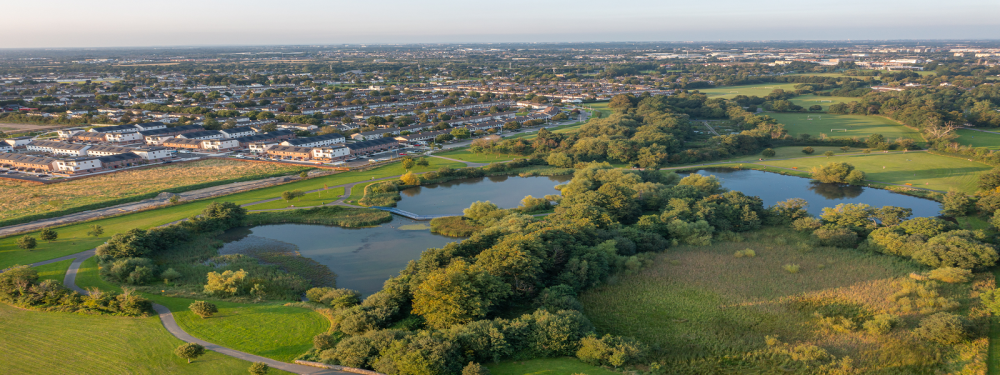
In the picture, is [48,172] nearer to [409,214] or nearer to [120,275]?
[120,275]

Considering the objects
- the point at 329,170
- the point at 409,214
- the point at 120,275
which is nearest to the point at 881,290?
the point at 409,214

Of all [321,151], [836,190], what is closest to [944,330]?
[836,190]

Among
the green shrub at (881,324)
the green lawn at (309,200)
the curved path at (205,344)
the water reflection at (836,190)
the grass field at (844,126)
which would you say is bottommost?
the water reflection at (836,190)

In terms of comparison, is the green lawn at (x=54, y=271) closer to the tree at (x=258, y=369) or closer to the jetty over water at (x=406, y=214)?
the tree at (x=258, y=369)

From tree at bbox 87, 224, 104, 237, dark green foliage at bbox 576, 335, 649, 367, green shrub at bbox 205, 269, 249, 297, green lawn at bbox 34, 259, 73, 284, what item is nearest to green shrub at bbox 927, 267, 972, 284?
dark green foliage at bbox 576, 335, 649, 367

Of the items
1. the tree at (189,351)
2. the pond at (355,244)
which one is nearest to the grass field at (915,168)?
the pond at (355,244)

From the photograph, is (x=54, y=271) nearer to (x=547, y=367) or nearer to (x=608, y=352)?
(x=547, y=367)
